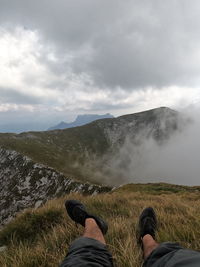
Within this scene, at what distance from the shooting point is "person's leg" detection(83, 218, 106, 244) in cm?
315

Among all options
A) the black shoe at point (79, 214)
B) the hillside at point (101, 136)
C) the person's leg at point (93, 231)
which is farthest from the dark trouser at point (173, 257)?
the hillside at point (101, 136)

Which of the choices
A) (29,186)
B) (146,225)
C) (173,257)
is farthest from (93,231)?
(29,186)

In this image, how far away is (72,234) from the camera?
3943mm

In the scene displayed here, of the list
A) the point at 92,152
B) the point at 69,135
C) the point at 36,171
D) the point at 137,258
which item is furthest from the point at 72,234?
the point at 69,135

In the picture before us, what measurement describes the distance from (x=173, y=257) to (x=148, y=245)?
1026 millimetres

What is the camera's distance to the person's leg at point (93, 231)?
3152 mm

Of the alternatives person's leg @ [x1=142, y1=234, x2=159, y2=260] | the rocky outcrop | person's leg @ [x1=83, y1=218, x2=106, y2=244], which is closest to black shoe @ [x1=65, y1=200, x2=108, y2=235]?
person's leg @ [x1=83, y1=218, x2=106, y2=244]

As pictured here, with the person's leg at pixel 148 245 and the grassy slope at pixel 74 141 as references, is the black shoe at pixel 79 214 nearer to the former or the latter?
the person's leg at pixel 148 245

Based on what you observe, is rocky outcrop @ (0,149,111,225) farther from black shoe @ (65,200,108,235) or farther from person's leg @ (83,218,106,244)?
person's leg @ (83,218,106,244)

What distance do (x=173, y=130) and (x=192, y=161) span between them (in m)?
47.6

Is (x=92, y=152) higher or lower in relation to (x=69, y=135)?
lower

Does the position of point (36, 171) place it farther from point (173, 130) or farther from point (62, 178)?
point (173, 130)

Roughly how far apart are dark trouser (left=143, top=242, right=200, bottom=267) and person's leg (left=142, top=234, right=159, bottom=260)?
0.50 m

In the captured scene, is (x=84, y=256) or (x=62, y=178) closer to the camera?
(x=84, y=256)
